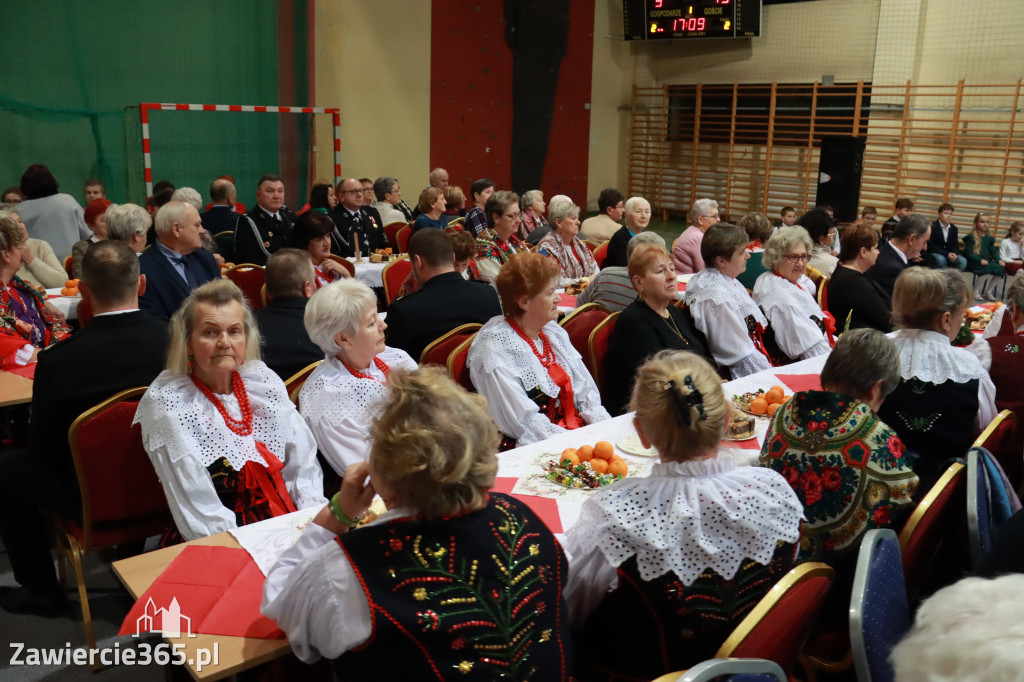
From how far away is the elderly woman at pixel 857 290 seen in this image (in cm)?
515

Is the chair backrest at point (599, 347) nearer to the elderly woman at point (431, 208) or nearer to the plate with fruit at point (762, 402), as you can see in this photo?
the plate with fruit at point (762, 402)

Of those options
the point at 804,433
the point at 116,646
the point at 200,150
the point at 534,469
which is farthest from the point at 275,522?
the point at 200,150

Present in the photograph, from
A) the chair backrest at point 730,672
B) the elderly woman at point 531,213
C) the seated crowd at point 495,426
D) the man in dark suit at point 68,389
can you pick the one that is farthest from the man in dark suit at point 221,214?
the chair backrest at point 730,672

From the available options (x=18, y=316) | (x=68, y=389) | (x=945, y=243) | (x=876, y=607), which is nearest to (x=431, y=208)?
(x=18, y=316)

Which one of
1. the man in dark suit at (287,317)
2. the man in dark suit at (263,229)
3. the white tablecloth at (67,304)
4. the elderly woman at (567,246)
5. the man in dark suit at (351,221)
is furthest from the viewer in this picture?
the man in dark suit at (351,221)

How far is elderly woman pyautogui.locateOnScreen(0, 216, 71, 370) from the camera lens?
3.98 metres

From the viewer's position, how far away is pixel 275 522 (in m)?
2.35

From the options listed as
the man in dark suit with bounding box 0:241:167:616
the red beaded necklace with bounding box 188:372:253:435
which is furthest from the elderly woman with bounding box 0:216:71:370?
the red beaded necklace with bounding box 188:372:253:435

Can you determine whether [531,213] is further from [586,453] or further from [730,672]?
[730,672]

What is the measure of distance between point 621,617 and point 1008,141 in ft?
35.4

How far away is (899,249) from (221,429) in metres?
5.44

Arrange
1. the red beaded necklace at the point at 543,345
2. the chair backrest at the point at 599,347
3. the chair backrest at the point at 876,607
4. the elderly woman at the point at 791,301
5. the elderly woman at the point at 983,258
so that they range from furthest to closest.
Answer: the elderly woman at the point at 983,258
the elderly woman at the point at 791,301
the chair backrest at the point at 599,347
the red beaded necklace at the point at 543,345
the chair backrest at the point at 876,607

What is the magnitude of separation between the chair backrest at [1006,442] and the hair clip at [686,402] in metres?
1.11

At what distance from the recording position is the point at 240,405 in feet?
8.69
